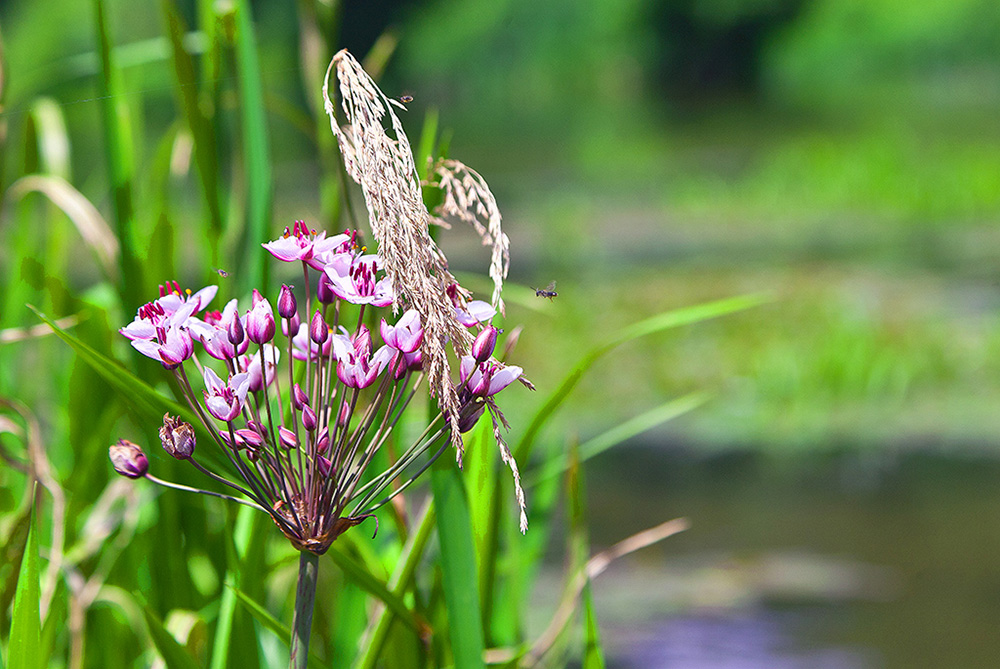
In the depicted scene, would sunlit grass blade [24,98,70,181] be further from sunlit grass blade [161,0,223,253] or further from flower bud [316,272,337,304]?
flower bud [316,272,337,304]

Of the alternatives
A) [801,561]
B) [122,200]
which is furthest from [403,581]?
[801,561]

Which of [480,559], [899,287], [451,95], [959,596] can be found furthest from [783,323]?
[451,95]

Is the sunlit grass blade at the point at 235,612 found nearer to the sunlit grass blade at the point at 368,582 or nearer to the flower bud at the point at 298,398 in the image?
the sunlit grass blade at the point at 368,582

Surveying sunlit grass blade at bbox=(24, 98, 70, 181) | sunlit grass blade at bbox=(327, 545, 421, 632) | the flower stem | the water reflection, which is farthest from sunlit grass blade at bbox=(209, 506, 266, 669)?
the water reflection

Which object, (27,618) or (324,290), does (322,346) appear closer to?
(324,290)

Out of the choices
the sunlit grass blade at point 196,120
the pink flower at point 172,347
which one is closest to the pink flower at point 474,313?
the pink flower at point 172,347
